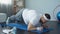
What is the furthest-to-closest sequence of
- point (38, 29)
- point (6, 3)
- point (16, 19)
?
point (6, 3) → point (16, 19) → point (38, 29)

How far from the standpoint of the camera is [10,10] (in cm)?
280

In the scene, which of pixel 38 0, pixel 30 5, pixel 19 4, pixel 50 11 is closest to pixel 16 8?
pixel 19 4

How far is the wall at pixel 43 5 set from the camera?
9.42ft

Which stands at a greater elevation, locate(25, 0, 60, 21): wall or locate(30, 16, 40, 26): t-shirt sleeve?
locate(25, 0, 60, 21): wall

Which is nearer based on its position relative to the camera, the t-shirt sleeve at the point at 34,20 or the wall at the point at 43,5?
the t-shirt sleeve at the point at 34,20

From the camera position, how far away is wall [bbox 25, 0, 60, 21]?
2.87 meters

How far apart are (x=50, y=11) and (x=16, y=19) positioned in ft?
3.10

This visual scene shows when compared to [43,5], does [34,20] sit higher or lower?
lower

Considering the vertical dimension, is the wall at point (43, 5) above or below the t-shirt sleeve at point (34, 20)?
above

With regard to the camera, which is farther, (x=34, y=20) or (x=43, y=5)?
(x=43, y=5)

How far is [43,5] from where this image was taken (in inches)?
115

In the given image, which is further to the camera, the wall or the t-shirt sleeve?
the wall

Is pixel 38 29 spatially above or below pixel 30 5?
below

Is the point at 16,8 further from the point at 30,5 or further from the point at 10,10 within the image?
the point at 30,5
